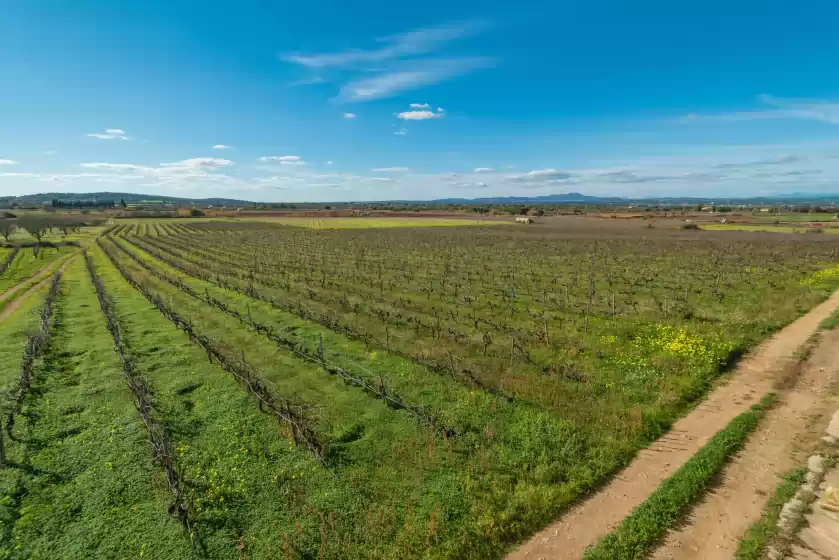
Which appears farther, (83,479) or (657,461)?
(657,461)

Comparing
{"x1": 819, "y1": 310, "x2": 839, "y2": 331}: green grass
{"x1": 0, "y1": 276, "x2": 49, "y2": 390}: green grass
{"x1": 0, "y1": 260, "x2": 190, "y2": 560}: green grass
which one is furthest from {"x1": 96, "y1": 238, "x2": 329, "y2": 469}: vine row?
{"x1": 819, "y1": 310, "x2": 839, "y2": 331}: green grass

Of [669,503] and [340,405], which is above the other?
[340,405]

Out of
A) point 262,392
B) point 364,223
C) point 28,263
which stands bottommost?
point 262,392

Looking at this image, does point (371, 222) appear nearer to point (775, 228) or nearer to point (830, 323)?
point (775, 228)

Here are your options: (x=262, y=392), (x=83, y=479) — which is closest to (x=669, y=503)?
(x=262, y=392)

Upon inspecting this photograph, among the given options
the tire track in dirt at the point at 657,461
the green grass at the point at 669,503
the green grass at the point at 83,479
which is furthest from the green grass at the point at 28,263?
the green grass at the point at 669,503

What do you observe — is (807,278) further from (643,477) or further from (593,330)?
(643,477)
